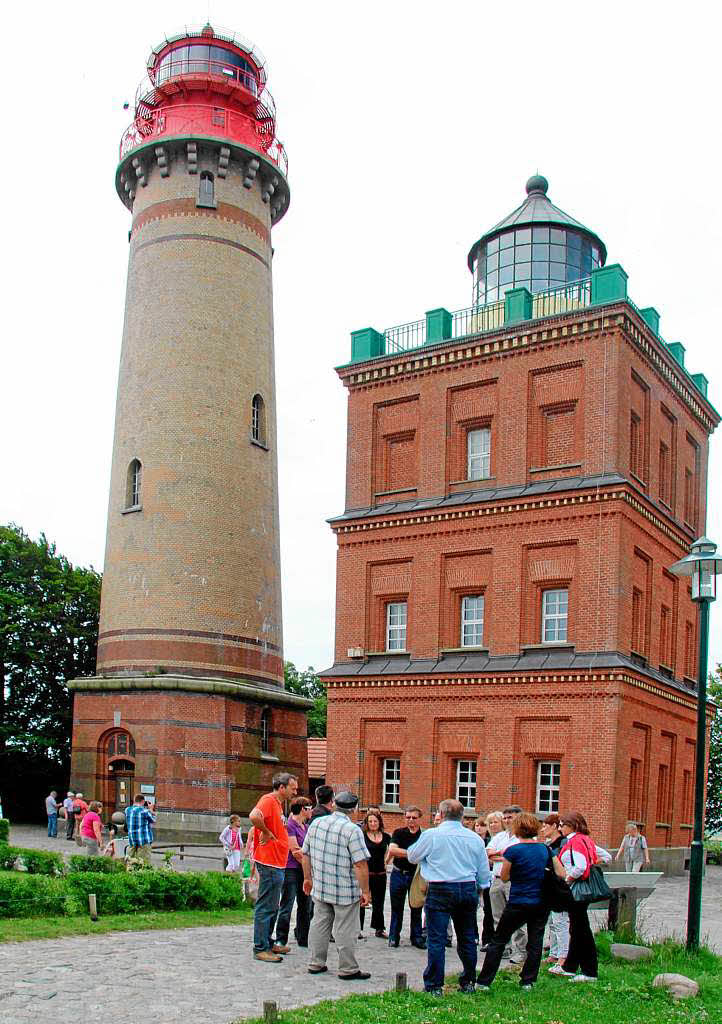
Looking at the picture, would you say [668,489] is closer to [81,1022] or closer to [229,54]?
[229,54]

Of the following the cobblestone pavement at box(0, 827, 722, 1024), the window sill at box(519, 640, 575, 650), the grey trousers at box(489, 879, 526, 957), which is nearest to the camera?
the cobblestone pavement at box(0, 827, 722, 1024)

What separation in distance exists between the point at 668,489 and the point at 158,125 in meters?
21.2

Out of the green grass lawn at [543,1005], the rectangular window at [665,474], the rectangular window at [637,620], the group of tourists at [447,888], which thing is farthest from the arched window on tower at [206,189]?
the green grass lawn at [543,1005]

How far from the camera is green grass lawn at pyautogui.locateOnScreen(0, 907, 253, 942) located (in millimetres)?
14555

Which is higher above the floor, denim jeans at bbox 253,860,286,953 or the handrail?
the handrail

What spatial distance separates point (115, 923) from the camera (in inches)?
625

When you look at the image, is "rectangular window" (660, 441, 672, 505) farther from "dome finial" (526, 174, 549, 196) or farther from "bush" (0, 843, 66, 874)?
"bush" (0, 843, 66, 874)

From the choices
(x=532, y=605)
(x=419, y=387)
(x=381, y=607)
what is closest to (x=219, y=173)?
(x=419, y=387)

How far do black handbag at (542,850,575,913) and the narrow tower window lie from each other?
31255 mm

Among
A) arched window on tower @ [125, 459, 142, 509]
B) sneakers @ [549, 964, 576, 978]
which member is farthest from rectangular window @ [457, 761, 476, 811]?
sneakers @ [549, 964, 576, 978]

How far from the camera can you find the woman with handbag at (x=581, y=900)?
1262cm

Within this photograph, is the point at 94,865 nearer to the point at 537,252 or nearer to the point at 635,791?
the point at 635,791

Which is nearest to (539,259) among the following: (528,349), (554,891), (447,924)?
(528,349)

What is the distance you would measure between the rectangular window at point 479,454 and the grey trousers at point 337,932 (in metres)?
21.7
